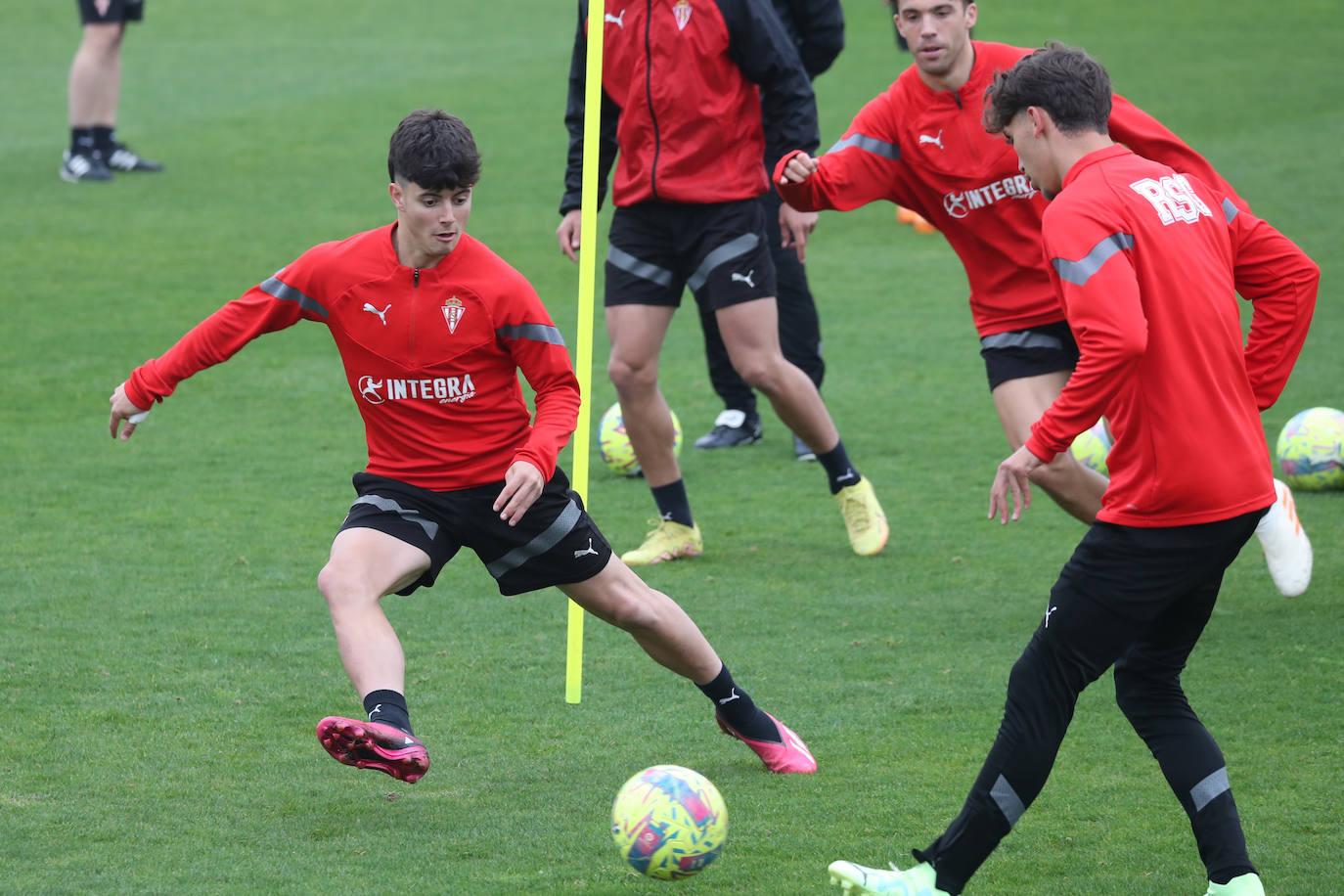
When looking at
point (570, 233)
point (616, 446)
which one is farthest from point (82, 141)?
point (570, 233)

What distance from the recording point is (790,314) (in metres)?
8.88

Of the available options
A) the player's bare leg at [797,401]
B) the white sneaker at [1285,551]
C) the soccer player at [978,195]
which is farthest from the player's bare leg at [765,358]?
the white sneaker at [1285,551]

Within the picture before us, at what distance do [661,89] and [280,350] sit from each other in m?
4.54

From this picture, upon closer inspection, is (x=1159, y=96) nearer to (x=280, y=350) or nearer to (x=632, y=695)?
(x=280, y=350)

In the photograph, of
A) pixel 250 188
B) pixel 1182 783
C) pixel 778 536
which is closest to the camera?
pixel 1182 783

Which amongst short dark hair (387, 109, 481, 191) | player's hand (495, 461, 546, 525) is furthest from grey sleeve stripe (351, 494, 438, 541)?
short dark hair (387, 109, 481, 191)

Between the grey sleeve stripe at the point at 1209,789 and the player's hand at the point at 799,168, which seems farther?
the player's hand at the point at 799,168

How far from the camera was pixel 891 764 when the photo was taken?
508 centimetres

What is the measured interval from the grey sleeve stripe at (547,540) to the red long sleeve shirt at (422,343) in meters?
0.21

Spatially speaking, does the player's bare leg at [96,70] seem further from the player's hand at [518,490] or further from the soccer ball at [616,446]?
the player's hand at [518,490]

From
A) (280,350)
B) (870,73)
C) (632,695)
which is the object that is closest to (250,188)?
(280,350)

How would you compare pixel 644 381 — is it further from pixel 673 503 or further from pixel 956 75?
pixel 956 75

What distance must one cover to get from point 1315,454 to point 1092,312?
4.48 metres

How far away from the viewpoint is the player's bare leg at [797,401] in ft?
23.0
